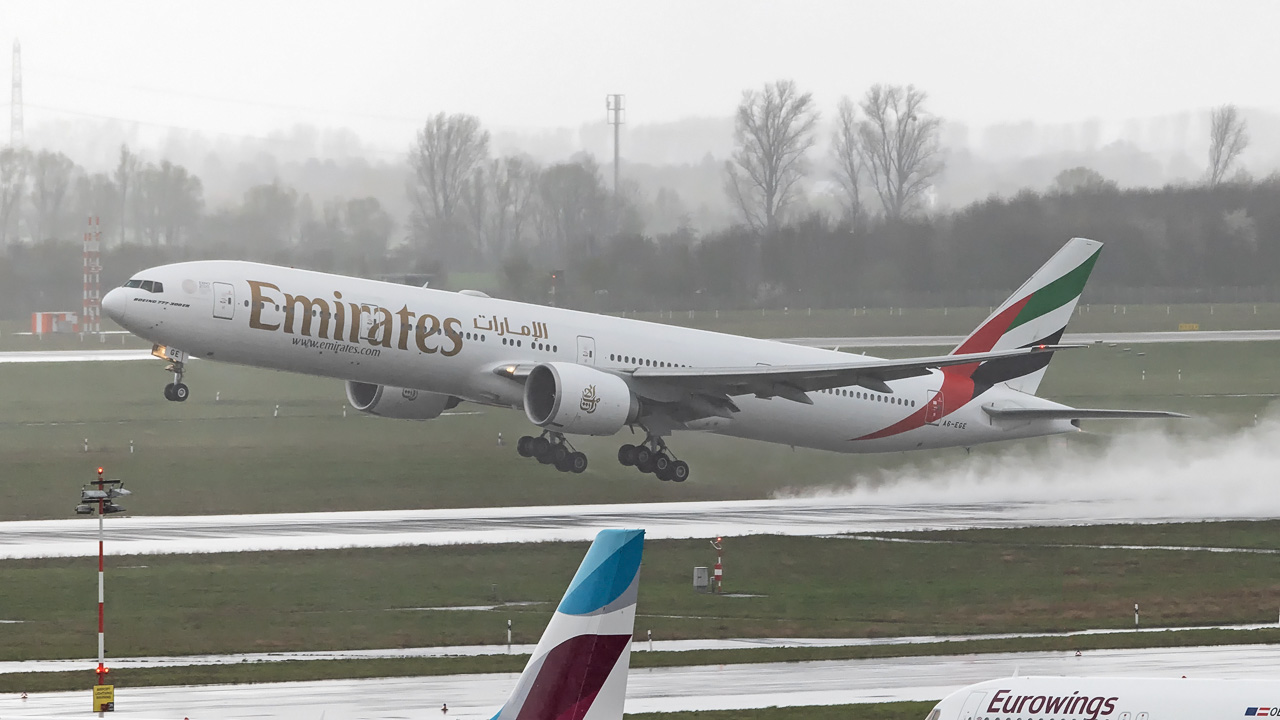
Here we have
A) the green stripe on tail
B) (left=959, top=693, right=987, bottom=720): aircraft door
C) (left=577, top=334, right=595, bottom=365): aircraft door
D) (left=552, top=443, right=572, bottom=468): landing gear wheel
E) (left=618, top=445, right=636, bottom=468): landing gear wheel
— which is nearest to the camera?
(left=959, top=693, right=987, bottom=720): aircraft door

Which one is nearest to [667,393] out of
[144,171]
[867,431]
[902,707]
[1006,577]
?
[867,431]

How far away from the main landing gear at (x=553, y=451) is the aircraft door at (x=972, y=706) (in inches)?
1077

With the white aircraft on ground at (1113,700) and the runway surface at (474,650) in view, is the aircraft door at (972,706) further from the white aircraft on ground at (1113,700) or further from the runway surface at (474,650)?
the runway surface at (474,650)

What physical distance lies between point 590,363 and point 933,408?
12.3m

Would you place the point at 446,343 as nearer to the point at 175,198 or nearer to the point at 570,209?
the point at 570,209

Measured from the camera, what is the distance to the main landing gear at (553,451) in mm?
49406

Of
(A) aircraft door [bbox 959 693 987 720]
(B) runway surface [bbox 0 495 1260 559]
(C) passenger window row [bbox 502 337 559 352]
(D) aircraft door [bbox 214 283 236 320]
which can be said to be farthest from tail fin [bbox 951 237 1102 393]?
(A) aircraft door [bbox 959 693 987 720]

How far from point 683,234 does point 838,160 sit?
10.0 m

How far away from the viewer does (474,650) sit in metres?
36.8

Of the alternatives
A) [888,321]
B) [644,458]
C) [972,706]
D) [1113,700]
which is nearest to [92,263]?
[644,458]

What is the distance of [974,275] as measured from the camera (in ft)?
268

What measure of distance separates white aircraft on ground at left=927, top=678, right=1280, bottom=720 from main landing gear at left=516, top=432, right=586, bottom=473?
1071 inches

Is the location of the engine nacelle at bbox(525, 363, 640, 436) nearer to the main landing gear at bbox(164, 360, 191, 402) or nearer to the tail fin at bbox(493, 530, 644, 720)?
the main landing gear at bbox(164, 360, 191, 402)

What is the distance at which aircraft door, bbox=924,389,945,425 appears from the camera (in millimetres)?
55000
